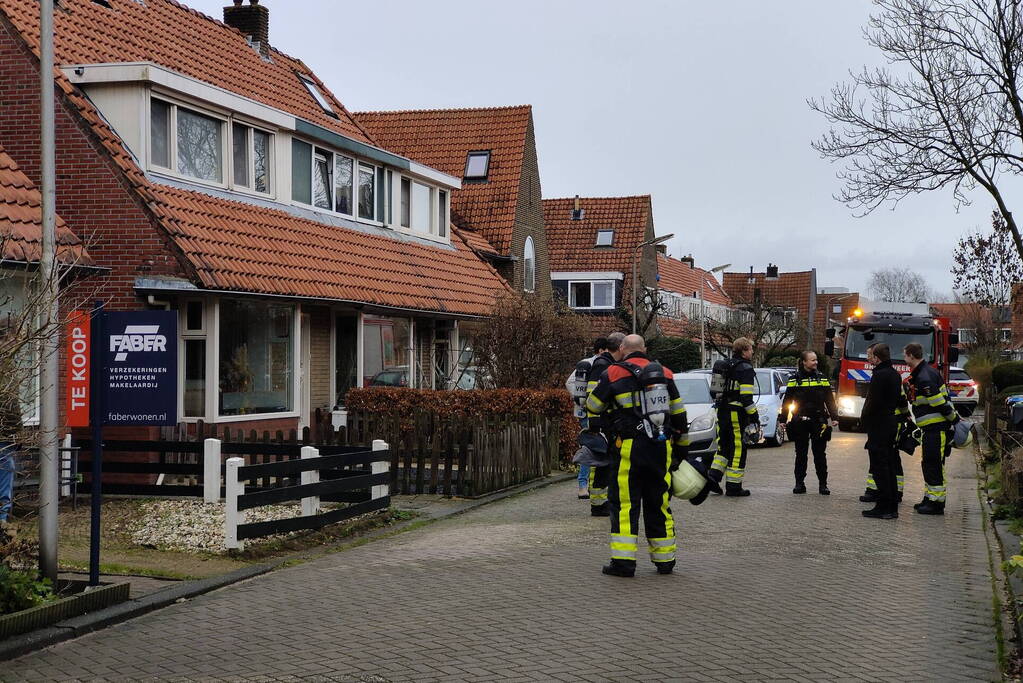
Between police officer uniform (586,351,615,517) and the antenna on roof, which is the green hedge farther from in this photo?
police officer uniform (586,351,615,517)

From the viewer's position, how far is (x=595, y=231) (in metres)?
48.1

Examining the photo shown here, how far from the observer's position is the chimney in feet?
82.1

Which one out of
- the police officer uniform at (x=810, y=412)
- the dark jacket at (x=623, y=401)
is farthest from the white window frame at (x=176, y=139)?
the dark jacket at (x=623, y=401)

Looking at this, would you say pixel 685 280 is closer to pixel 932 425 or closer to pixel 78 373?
pixel 932 425

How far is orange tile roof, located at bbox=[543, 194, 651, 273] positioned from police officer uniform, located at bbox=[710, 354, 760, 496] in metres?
32.2

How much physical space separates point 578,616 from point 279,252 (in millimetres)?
11843

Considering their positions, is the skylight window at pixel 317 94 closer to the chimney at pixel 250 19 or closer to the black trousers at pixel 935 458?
the chimney at pixel 250 19

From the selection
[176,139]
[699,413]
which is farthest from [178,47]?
[699,413]

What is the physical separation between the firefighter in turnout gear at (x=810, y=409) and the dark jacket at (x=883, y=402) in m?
1.26

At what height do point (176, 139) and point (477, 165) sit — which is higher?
point (477, 165)

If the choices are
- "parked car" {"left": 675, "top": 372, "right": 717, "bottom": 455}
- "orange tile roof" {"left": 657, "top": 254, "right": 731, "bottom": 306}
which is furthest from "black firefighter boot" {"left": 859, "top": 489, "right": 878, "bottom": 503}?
"orange tile roof" {"left": 657, "top": 254, "right": 731, "bottom": 306}

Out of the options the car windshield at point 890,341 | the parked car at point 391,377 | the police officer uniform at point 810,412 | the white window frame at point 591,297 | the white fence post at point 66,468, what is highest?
the white window frame at point 591,297

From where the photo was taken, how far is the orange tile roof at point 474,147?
103 ft

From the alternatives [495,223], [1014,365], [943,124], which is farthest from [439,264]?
[1014,365]
